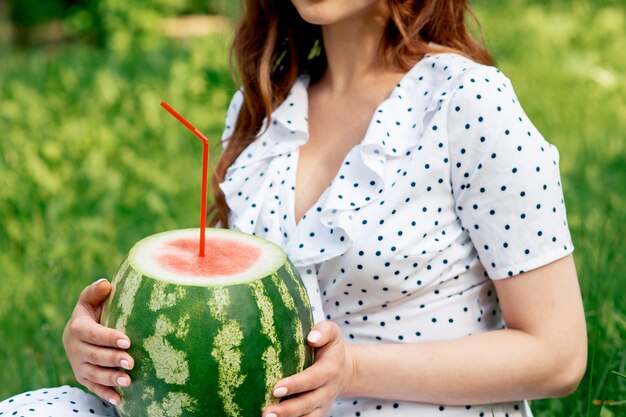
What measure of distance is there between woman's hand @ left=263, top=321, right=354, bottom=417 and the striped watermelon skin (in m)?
0.02

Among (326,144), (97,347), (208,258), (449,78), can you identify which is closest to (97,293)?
(97,347)

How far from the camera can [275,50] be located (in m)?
2.52

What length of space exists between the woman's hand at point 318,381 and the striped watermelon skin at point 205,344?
→ 21 mm

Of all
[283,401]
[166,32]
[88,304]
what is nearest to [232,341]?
[283,401]

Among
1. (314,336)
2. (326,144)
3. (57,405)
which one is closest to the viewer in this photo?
(314,336)

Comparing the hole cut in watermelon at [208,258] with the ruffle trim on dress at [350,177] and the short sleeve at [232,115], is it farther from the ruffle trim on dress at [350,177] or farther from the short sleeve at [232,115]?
the short sleeve at [232,115]

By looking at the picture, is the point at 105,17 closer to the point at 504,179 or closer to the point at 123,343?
the point at 504,179

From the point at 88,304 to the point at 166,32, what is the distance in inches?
357

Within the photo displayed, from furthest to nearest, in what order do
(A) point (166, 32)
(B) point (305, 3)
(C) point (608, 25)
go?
(A) point (166, 32)
(C) point (608, 25)
(B) point (305, 3)

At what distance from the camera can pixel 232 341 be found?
60.3 inches

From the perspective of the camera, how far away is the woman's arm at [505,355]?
74.5 inches

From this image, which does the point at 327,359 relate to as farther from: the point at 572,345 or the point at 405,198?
the point at 572,345

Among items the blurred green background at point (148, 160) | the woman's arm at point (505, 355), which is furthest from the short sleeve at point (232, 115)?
the woman's arm at point (505, 355)

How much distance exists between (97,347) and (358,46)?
1.02 metres
